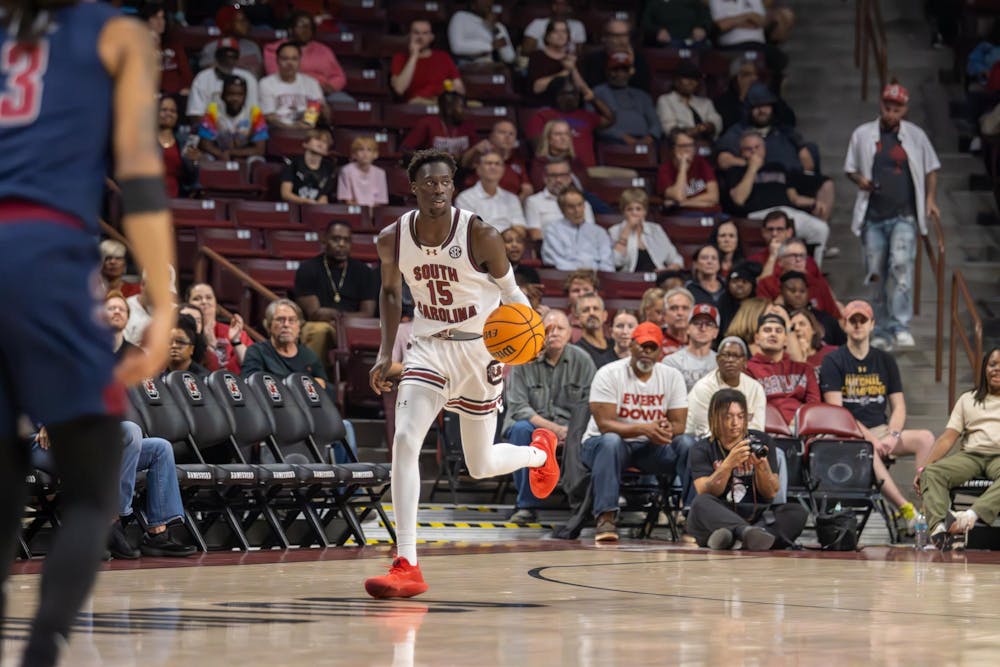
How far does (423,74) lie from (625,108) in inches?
83.6

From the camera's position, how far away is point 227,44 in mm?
14258

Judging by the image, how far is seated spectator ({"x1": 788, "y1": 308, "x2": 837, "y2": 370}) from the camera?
11945mm

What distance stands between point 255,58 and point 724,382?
6498 mm

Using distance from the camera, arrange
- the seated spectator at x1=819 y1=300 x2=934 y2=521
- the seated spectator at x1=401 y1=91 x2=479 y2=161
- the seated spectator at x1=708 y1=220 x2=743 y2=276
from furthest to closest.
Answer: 1. the seated spectator at x1=401 y1=91 x2=479 y2=161
2. the seated spectator at x1=708 y1=220 x2=743 y2=276
3. the seated spectator at x1=819 y1=300 x2=934 y2=521

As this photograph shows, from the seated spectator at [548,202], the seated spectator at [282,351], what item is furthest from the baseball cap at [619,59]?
the seated spectator at [282,351]

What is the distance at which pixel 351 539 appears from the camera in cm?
1023

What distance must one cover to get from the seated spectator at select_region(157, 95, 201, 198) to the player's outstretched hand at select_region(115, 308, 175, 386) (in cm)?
1023

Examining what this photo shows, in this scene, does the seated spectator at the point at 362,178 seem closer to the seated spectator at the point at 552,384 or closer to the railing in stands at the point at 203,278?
the railing in stands at the point at 203,278

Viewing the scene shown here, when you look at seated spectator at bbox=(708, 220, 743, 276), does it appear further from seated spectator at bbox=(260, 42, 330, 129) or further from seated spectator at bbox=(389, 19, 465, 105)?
seated spectator at bbox=(260, 42, 330, 129)

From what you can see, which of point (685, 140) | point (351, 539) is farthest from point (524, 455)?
point (685, 140)

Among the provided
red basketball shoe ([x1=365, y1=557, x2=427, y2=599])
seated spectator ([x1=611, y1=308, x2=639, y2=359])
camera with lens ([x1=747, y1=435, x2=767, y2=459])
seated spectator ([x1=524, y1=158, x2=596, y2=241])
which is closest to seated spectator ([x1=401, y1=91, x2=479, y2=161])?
seated spectator ([x1=524, y1=158, x2=596, y2=241])

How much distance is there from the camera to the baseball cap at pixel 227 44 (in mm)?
14141

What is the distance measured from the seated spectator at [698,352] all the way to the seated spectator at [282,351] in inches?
109

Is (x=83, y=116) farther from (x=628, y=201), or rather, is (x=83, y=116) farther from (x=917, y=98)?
(x=917, y=98)
